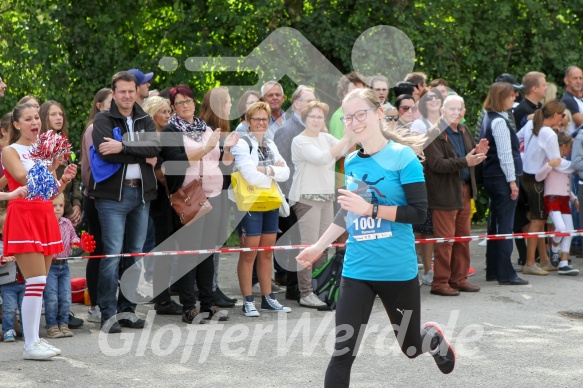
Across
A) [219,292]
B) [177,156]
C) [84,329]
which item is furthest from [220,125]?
[84,329]

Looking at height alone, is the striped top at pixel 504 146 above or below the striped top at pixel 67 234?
above

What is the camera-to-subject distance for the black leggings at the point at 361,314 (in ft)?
19.0

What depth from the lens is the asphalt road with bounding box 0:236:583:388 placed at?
22.9ft

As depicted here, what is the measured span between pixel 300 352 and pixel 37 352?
1.96m

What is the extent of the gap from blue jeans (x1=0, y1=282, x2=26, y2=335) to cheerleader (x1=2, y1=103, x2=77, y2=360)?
69 centimetres

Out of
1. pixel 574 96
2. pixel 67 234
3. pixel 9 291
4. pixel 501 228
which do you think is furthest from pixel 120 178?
pixel 574 96

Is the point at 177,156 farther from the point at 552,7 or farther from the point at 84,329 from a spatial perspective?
the point at 552,7

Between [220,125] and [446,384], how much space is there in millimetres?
3846

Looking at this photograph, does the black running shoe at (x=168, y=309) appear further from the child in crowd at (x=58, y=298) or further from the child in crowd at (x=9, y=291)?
the child in crowd at (x=9, y=291)

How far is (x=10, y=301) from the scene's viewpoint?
27.6 ft

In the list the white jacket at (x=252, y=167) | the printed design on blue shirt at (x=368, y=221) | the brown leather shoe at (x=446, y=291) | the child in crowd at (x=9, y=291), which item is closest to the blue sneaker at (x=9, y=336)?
the child in crowd at (x=9, y=291)

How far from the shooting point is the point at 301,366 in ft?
24.2

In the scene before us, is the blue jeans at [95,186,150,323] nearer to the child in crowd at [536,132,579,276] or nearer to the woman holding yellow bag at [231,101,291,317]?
the woman holding yellow bag at [231,101,291,317]

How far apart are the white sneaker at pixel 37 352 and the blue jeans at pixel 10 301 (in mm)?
801
